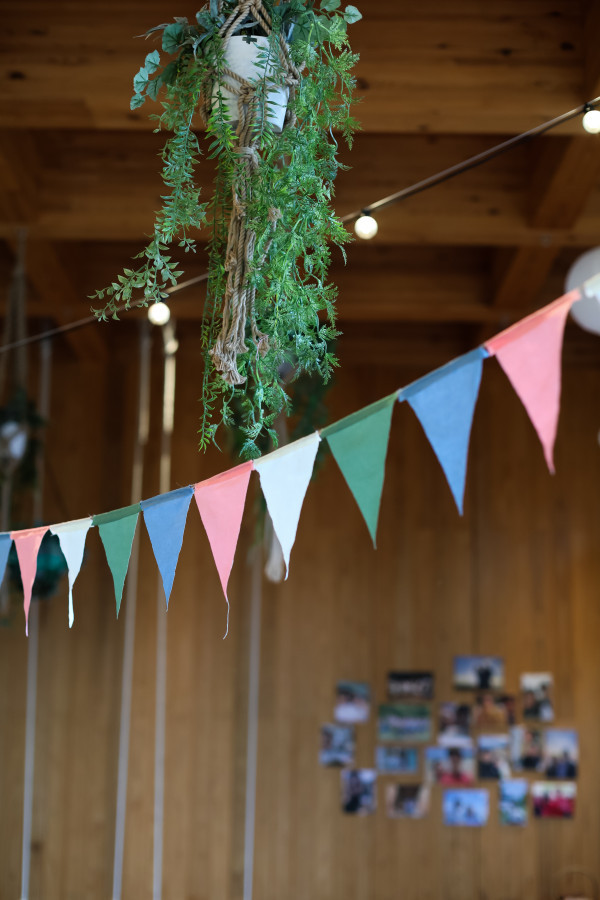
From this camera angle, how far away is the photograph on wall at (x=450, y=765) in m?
4.89

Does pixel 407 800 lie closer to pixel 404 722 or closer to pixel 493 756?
pixel 404 722

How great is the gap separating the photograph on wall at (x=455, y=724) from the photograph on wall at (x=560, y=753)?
379mm

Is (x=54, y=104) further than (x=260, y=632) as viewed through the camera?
No

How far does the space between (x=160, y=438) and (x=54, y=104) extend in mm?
2435

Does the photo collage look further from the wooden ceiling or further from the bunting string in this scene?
the bunting string

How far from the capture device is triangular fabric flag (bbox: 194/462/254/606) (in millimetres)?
1774

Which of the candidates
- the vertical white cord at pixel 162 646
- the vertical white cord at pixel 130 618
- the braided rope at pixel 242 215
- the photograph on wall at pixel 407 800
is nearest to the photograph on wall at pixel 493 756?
the photograph on wall at pixel 407 800

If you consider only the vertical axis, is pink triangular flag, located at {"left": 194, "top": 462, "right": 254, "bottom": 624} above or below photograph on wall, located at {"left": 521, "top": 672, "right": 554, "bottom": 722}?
above

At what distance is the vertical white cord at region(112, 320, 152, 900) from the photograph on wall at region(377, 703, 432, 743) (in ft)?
4.01

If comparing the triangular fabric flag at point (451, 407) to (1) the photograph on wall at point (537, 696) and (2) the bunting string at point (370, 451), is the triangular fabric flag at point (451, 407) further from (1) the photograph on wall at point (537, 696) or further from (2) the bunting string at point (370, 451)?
(1) the photograph on wall at point (537, 696)

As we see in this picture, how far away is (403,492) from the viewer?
5.20 metres

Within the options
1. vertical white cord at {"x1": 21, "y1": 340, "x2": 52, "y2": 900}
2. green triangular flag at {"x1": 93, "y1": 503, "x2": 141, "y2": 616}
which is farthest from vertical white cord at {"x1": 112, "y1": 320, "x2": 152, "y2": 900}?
green triangular flag at {"x1": 93, "y1": 503, "x2": 141, "y2": 616}

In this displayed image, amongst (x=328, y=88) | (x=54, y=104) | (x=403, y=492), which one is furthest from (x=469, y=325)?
(x=328, y=88)

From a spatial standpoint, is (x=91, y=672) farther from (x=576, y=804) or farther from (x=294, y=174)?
(x=294, y=174)
